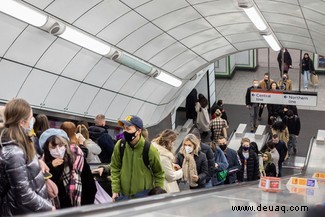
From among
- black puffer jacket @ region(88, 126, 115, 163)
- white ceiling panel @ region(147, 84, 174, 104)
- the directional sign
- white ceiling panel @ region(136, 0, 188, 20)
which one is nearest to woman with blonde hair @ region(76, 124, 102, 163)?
black puffer jacket @ region(88, 126, 115, 163)

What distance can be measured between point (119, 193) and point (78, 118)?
19.2ft

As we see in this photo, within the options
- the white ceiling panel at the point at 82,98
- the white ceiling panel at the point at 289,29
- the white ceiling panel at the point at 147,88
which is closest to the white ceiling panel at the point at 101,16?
the white ceiling panel at the point at 82,98

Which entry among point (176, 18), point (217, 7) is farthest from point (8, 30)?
point (217, 7)

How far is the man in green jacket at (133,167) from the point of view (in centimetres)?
669

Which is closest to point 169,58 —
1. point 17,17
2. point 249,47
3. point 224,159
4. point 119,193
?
point 249,47

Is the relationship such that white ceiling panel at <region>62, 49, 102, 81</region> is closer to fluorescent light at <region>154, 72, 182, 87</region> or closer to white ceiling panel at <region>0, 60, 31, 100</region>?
white ceiling panel at <region>0, 60, 31, 100</region>

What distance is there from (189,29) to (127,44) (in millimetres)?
1669

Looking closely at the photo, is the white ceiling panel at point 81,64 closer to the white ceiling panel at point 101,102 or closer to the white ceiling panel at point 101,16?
the white ceiling panel at point 101,16

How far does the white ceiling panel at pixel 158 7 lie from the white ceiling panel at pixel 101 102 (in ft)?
7.42

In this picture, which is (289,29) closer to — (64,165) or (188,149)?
(188,149)

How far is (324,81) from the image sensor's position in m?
25.9

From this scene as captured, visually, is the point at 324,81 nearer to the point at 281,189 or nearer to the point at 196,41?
the point at 196,41

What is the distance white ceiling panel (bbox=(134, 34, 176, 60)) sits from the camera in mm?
13383

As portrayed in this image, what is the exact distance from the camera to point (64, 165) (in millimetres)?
5543
